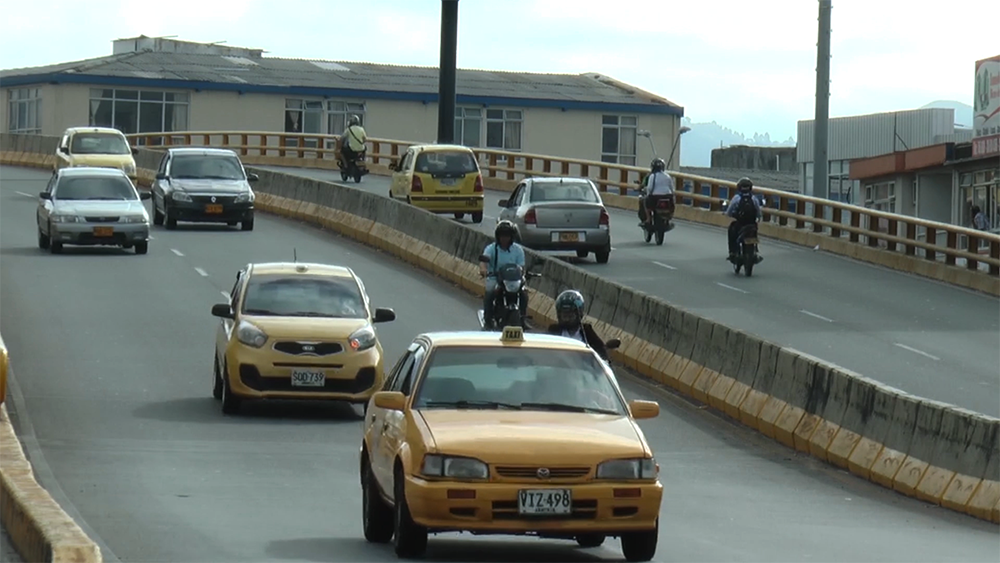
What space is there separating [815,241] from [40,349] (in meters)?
22.4

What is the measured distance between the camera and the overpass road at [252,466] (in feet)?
40.4

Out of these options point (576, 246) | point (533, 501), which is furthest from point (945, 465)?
point (576, 246)

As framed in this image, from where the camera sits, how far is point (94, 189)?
3728 centimetres

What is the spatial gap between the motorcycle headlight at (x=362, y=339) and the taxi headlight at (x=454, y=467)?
924cm

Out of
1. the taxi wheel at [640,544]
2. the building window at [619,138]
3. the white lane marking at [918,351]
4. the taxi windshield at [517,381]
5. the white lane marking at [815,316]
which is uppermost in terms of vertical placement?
the building window at [619,138]

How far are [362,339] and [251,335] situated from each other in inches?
44.5

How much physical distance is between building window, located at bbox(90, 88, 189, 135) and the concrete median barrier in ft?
175

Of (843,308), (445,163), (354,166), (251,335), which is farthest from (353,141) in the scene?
(251,335)

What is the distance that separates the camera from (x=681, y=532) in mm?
13320

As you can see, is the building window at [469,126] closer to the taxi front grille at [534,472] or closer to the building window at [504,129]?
the building window at [504,129]

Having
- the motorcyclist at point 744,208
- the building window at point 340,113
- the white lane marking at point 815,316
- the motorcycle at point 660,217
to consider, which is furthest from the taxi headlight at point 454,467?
the building window at point 340,113

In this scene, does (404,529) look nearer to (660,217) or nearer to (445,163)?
(660,217)

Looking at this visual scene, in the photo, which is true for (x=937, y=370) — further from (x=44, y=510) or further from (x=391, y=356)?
(x=44, y=510)

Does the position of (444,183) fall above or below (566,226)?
above
